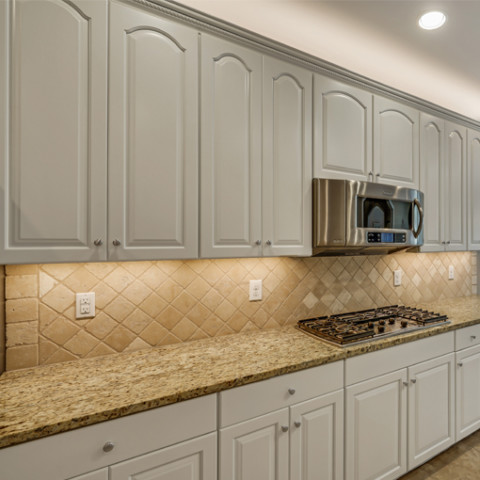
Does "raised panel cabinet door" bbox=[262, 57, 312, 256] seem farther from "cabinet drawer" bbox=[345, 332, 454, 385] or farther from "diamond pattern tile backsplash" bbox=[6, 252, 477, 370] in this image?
"cabinet drawer" bbox=[345, 332, 454, 385]

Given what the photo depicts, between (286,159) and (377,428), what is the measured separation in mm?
1569

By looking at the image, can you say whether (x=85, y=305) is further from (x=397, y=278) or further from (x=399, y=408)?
(x=397, y=278)

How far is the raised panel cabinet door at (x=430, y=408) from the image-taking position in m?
1.90

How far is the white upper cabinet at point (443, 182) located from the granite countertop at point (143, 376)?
99 centimetres

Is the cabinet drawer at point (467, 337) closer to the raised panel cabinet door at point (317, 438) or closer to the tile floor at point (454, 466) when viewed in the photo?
the tile floor at point (454, 466)

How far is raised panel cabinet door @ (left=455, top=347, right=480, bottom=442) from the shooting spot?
2.18m

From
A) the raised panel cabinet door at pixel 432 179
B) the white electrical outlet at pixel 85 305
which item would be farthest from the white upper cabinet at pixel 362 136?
the white electrical outlet at pixel 85 305

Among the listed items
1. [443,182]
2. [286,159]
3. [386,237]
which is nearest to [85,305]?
[286,159]

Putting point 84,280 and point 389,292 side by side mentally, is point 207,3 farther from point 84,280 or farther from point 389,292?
point 389,292

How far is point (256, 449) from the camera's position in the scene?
1.34 meters

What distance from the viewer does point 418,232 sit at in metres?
2.20

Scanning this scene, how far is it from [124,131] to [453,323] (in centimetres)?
235

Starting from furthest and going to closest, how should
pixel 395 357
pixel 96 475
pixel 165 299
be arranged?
1. pixel 395 357
2. pixel 165 299
3. pixel 96 475

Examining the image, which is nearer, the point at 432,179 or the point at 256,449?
the point at 256,449
